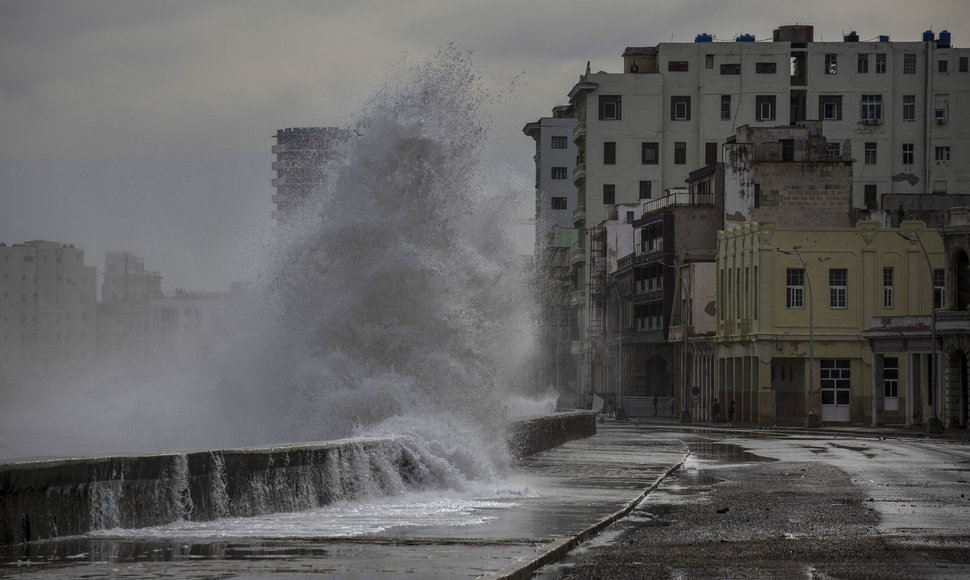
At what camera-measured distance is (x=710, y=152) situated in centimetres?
10425

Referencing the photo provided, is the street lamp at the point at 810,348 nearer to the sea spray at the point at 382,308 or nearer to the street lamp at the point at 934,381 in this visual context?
the street lamp at the point at 934,381

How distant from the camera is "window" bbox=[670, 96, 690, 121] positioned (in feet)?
343

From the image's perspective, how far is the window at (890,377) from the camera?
69562 mm

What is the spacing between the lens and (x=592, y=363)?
110500 millimetres

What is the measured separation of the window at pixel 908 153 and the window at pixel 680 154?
15150mm

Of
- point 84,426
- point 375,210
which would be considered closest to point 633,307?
point 84,426

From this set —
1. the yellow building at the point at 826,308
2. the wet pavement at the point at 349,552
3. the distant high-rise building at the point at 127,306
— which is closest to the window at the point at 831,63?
the yellow building at the point at 826,308

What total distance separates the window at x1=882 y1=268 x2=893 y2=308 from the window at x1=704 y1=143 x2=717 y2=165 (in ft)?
113

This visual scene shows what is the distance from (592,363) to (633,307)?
52.7 feet

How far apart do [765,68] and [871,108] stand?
798 centimetres

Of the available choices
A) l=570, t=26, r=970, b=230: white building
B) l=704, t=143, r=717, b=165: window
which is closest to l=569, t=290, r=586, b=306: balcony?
l=570, t=26, r=970, b=230: white building

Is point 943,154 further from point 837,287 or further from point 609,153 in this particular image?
point 837,287

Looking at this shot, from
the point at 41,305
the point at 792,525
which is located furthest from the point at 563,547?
the point at 41,305

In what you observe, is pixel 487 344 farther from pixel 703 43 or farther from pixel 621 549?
pixel 703 43
